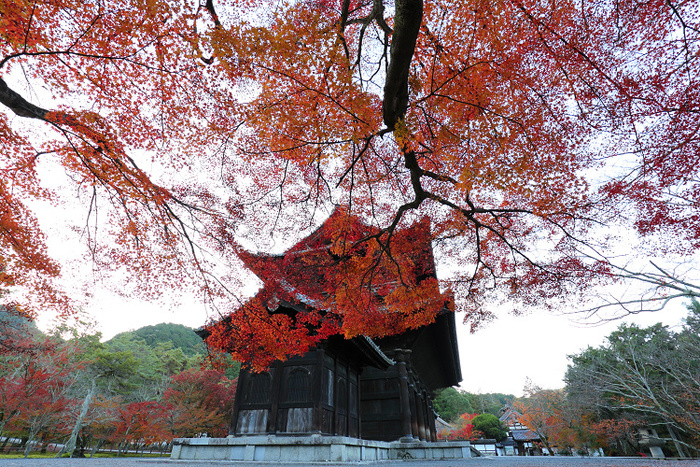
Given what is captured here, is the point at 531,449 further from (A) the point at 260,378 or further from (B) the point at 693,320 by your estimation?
(A) the point at 260,378

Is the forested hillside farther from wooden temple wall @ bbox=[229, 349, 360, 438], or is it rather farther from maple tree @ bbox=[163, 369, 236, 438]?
wooden temple wall @ bbox=[229, 349, 360, 438]

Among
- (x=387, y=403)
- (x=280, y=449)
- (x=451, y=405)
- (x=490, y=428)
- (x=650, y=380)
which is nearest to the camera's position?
(x=280, y=449)

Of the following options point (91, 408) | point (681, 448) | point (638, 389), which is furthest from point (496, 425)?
point (91, 408)

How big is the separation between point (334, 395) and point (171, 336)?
55194mm

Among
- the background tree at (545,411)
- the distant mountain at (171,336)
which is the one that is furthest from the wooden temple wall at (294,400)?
the distant mountain at (171,336)

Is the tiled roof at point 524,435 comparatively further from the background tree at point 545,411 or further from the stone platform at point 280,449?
the stone platform at point 280,449

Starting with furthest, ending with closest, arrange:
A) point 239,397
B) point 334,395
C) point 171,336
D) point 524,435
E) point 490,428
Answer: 1. point 171,336
2. point 524,435
3. point 490,428
4. point 334,395
5. point 239,397

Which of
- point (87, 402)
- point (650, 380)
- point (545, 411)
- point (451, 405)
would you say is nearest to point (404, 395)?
point (87, 402)

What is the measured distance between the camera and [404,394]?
11.3 metres

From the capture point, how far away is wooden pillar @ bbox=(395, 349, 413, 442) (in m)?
10.9

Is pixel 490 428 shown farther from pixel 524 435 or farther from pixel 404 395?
pixel 404 395

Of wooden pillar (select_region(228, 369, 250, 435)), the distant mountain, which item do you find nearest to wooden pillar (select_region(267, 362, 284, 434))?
wooden pillar (select_region(228, 369, 250, 435))

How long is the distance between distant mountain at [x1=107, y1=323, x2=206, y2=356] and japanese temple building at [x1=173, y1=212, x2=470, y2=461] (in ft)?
149

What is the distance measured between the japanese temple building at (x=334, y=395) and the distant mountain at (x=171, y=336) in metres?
45.4
